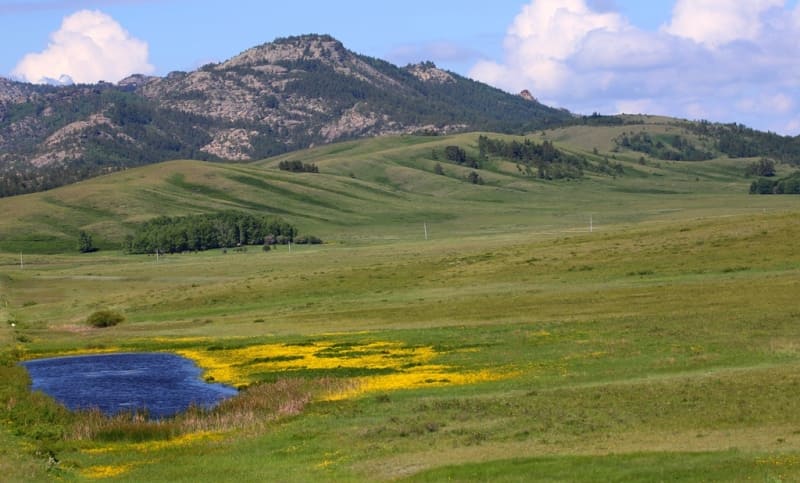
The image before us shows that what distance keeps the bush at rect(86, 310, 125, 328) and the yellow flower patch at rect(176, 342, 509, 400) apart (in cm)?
2865

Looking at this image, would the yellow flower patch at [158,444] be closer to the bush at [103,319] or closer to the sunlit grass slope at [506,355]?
the sunlit grass slope at [506,355]

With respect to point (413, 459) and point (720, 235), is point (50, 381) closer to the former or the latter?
point (413, 459)

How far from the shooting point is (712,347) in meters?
55.1

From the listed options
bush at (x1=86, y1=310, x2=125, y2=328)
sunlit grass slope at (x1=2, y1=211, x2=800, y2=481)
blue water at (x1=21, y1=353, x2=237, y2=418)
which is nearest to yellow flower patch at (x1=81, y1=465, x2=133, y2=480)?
sunlit grass slope at (x1=2, y1=211, x2=800, y2=481)

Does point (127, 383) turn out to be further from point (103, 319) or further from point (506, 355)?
point (103, 319)

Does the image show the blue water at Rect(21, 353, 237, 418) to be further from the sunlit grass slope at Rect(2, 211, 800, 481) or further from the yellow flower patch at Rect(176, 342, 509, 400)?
the sunlit grass slope at Rect(2, 211, 800, 481)

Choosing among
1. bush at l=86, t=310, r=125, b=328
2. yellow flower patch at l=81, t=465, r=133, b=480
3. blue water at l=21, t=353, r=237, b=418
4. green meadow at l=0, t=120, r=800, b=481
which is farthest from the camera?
bush at l=86, t=310, r=125, b=328

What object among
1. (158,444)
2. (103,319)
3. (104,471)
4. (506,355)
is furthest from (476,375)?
(103,319)

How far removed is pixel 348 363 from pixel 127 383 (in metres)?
13.5

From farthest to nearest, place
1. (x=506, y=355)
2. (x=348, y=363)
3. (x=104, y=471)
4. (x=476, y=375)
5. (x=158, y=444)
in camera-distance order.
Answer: (x=348, y=363)
(x=506, y=355)
(x=476, y=375)
(x=158, y=444)
(x=104, y=471)

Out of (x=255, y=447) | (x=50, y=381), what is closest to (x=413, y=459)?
(x=255, y=447)

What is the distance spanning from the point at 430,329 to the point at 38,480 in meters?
45.2

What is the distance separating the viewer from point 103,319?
10738 cm

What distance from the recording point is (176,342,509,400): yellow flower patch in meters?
54.3
